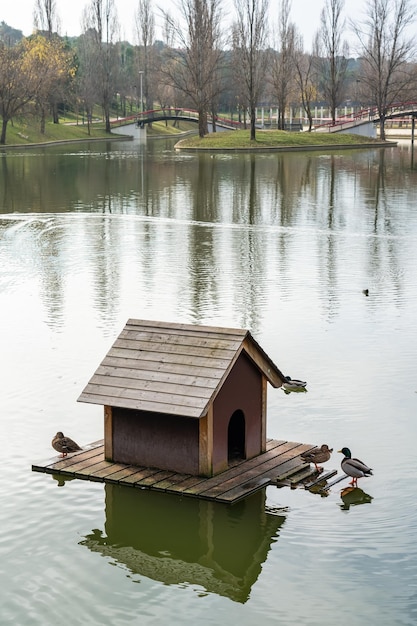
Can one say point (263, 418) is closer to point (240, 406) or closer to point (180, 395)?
point (240, 406)

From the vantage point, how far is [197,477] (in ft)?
43.2

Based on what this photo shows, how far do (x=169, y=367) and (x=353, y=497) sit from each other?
9.37 feet

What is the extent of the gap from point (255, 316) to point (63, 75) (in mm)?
91657

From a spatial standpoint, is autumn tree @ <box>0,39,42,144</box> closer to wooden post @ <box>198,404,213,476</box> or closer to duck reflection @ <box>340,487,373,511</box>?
wooden post @ <box>198,404,213,476</box>

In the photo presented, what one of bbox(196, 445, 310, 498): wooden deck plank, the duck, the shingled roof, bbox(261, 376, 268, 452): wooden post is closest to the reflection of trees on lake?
the duck

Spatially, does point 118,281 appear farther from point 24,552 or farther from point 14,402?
→ point 24,552

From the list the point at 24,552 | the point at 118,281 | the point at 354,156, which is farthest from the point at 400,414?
the point at 354,156

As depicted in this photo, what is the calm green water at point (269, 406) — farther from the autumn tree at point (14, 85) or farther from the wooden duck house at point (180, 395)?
the autumn tree at point (14, 85)

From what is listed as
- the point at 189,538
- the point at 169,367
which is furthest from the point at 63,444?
the point at 189,538

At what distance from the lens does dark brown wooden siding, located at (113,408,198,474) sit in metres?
13.1

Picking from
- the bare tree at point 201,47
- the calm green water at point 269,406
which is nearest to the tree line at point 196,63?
the bare tree at point 201,47

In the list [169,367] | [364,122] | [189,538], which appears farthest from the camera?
[364,122]

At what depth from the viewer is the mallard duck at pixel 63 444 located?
45.8ft

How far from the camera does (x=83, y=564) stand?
11.5 m
